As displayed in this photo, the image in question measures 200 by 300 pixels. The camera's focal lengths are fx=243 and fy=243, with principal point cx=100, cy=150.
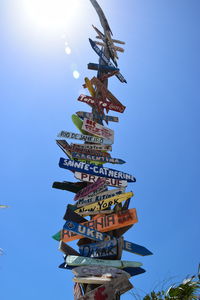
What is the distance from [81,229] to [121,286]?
1215 mm

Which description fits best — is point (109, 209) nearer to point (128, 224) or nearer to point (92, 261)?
point (128, 224)

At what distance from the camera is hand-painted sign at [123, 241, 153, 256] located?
15.1ft

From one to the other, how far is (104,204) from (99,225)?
1.72 feet

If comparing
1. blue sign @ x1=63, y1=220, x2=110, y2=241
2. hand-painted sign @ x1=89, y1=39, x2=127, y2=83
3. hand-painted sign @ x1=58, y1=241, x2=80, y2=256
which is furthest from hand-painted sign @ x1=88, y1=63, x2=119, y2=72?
hand-painted sign @ x1=58, y1=241, x2=80, y2=256

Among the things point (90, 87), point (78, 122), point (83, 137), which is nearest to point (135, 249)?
point (83, 137)

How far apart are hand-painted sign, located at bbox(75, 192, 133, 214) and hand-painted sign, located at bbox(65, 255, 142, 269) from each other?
1.08 meters

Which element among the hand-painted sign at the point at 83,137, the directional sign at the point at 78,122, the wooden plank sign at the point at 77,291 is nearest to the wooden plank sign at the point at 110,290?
the wooden plank sign at the point at 77,291

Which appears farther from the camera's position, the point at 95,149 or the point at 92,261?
the point at 95,149

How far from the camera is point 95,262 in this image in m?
4.08

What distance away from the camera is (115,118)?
782 centimetres

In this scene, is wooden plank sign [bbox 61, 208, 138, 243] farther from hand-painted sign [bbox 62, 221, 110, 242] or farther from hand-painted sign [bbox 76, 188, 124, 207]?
hand-painted sign [bbox 76, 188, 124, 207]

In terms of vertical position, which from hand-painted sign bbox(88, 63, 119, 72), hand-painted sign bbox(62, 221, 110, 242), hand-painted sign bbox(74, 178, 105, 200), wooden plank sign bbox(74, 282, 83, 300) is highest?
hand-painted sign bbox(88, 63, 119, 72)

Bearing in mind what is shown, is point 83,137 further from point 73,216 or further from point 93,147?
point 73,216

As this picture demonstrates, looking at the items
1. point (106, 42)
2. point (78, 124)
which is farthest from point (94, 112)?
point (106, 42)
